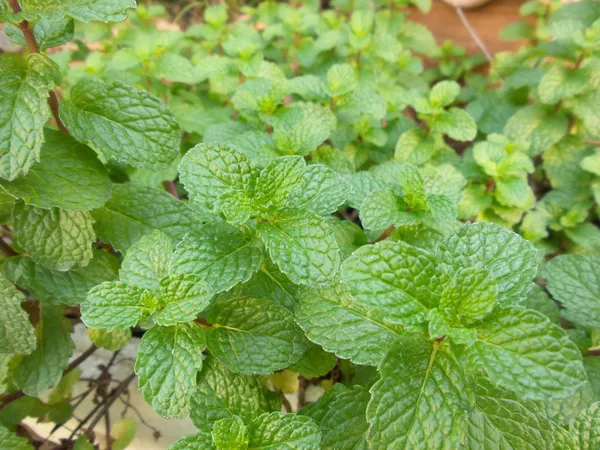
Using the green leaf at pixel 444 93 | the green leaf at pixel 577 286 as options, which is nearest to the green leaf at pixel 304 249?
the green leaf at pixel 577 286

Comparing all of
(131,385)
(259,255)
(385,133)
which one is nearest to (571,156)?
(385,133)

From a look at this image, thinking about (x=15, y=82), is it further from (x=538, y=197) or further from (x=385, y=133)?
(x=538, y=197)

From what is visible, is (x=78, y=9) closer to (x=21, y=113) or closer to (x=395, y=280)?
(x=21, y=113)

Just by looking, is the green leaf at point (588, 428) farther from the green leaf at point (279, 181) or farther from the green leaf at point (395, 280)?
the green leaf at point (279, 181)

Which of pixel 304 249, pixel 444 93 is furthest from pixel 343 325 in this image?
pixel 444 93

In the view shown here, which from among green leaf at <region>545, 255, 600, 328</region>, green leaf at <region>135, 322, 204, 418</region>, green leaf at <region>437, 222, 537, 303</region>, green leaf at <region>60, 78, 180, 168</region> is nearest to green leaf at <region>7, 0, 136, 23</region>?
green leaf at <region>60, 78, 180, 168</region>
